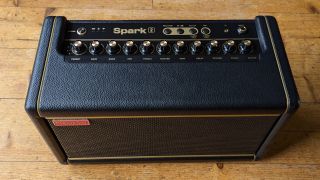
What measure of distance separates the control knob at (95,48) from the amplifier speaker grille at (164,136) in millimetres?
148

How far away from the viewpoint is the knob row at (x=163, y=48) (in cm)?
88

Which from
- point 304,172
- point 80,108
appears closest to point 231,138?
point 304,172

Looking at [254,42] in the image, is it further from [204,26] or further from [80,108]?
[80,108]

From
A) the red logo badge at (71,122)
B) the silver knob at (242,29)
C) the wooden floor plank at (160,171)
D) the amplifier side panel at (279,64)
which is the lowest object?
the wooden floor plank at (160,171)

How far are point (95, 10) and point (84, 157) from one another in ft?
1.71

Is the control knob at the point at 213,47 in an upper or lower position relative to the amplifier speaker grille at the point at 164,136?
upper

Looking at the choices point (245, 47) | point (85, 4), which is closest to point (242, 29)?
point (245, 47)

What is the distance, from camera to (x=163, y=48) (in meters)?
0.88

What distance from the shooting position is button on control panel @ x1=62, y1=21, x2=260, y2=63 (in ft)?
2.89

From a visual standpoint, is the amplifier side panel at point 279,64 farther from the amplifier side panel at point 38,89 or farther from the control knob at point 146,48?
the amplifier side panel at point 38,89

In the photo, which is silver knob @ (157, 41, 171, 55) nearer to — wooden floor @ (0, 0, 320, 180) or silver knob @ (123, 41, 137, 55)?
silver knob @ (123, 41, 137, 55)

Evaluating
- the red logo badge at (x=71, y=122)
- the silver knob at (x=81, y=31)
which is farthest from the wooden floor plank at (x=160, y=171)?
the silver knob at (x=81, y=31)

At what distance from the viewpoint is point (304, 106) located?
1156 millimetres

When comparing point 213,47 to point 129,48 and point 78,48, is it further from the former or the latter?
point 78,48
